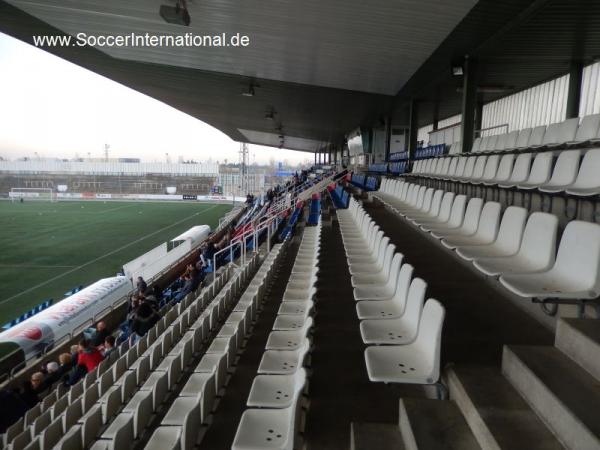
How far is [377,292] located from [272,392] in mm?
978

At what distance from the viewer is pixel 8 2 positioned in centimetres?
605

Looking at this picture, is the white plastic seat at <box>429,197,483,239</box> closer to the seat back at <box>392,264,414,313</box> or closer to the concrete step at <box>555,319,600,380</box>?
the seat back at <box>392,264,414,313</box>

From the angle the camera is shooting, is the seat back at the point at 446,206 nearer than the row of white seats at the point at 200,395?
No

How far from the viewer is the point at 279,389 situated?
202 centimetres

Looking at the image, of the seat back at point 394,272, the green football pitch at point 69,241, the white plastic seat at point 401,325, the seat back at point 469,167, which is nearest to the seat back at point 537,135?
the seat back at point 469,167

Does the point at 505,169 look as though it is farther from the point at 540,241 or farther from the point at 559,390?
the point at 559,390

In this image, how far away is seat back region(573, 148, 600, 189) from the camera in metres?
2.39

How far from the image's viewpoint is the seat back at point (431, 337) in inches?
58.1

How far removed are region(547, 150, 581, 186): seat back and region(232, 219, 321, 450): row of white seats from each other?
1926 millimetres

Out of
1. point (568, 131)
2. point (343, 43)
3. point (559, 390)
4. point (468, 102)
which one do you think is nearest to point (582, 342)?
point (559, 390)

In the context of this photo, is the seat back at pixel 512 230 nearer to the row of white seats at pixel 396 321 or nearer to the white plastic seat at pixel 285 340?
the row of white seats at pixel 396 321

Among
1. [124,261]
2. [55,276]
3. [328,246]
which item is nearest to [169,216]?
[124,261]

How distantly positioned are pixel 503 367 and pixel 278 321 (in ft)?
5.65

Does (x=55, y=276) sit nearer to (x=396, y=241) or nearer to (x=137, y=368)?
(x=137, y=368)
